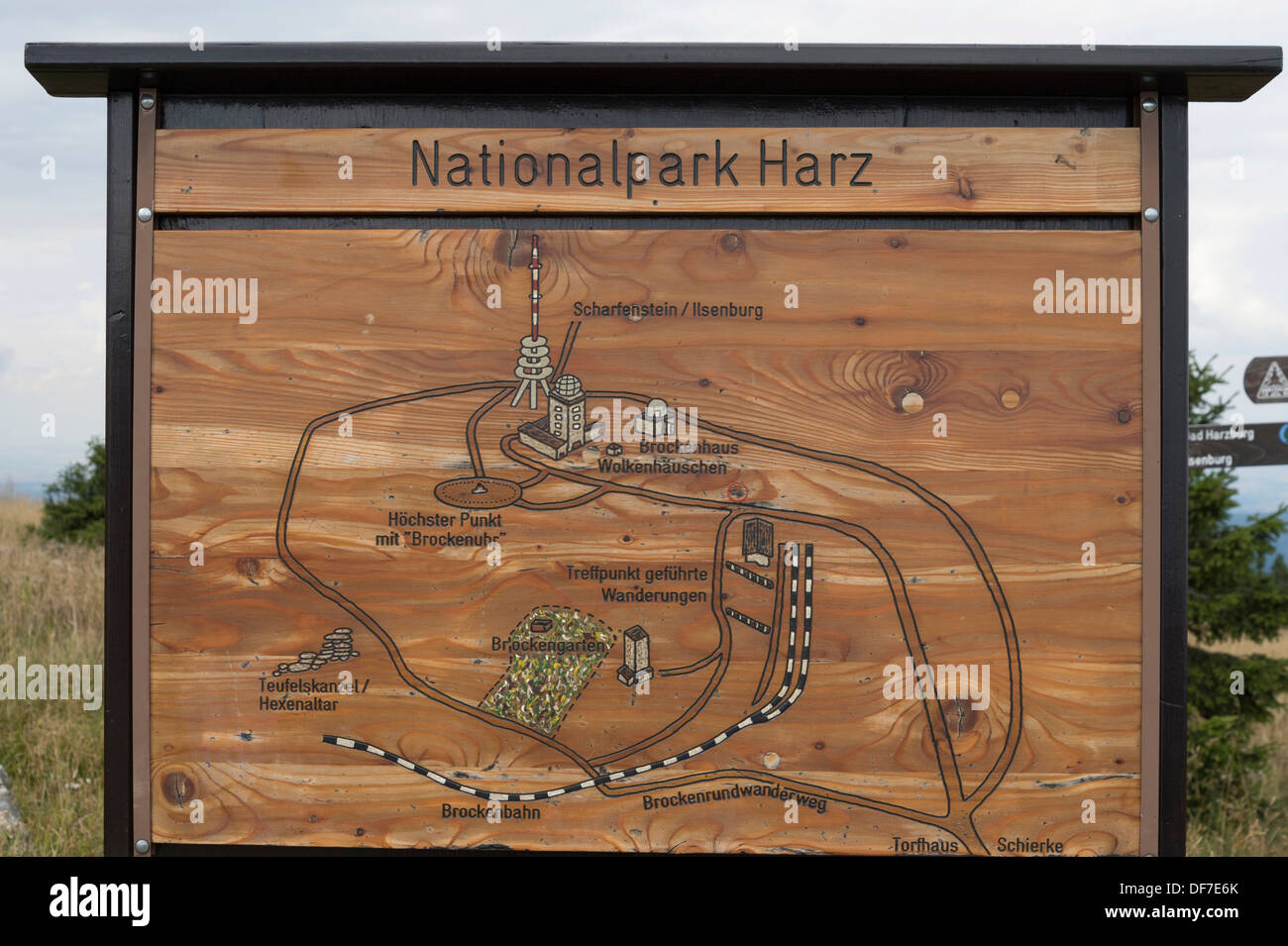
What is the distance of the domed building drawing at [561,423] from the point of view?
276 cm

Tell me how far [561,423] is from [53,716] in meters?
4.28

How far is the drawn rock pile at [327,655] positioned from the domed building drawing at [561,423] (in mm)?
905

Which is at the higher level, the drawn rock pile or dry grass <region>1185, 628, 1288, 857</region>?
the drawn rock pile

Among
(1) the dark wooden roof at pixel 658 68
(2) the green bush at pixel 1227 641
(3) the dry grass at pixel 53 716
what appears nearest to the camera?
(1) the dark wooden roof at pixel 658 68

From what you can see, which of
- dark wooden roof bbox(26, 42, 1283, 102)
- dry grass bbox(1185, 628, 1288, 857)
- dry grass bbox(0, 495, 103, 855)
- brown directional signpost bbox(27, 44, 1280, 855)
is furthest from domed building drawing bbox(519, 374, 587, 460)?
dry grass bbox(1185, 628, 1288, 857)

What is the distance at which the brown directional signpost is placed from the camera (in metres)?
2.73

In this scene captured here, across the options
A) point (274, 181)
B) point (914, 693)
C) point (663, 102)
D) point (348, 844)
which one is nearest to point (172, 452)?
point (274, 181)

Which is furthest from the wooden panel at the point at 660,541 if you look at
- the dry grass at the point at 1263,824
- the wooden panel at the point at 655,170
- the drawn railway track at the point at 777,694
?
the dry grass at the point at 1263,824

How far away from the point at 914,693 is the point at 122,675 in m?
2.71

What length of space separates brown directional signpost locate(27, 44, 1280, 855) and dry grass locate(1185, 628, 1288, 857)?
242cm

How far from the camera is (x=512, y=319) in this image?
2768mm

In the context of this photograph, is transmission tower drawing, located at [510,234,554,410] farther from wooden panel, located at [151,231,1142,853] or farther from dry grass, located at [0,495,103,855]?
dry grass, located at [0,495,103,855]

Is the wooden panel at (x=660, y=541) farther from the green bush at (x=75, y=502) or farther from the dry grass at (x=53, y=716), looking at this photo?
the green bush at (x=75, y=502)

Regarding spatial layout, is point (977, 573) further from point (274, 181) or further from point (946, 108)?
point (274, 181)
